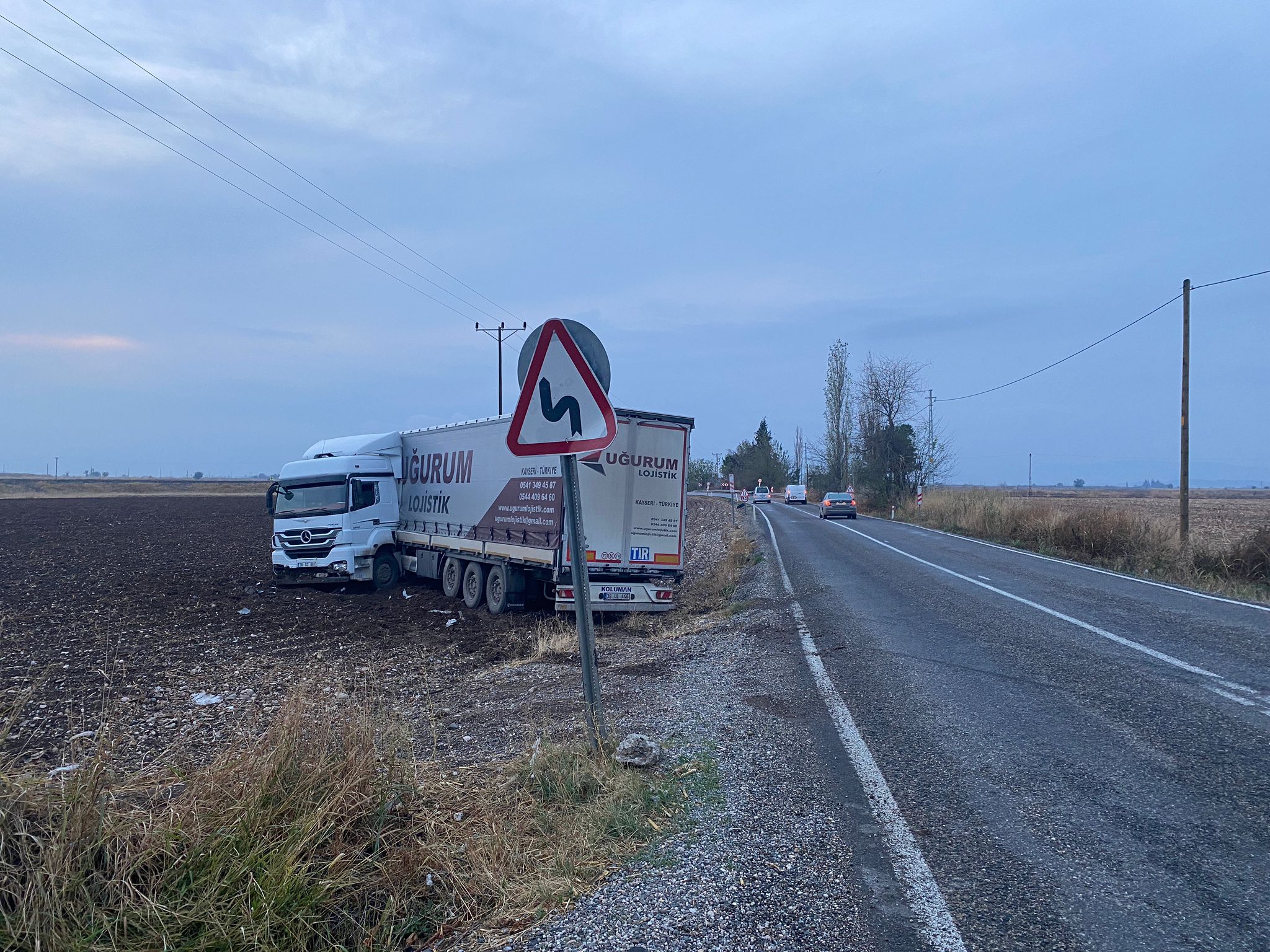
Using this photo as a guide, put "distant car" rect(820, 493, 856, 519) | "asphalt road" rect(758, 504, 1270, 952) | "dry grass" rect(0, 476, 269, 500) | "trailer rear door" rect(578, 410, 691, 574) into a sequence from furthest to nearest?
"dry grass" rect(0, 476, 269, 500)
"distant car" rect(820, 493, 856, 519)
"trailer rear door" rect(578, 410, 691, 574)
"asphalt road" rect(758, 504, 1270, 952)

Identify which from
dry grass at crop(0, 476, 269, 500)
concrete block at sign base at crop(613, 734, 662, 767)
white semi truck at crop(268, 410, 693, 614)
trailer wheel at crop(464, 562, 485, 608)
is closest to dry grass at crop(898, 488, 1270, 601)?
white semi truck at crop(268, 410, 693, 614)

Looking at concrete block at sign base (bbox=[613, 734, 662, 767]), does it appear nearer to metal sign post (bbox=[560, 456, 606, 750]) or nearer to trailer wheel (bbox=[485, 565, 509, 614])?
metal sign post (bbox=[560, 456, 606, 750])

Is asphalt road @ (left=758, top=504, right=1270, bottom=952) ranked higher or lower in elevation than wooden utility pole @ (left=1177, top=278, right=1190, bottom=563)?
lower

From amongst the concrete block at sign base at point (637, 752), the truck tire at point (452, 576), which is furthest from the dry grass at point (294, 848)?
the truck tire at point (452, 576)

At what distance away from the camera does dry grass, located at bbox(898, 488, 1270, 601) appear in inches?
607

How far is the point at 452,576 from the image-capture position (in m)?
16.9

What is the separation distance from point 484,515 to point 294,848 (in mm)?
12110

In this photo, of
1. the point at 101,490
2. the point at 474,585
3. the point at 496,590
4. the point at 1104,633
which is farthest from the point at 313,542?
the point at 101,490

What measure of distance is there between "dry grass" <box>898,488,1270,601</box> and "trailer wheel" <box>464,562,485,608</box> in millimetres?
12892

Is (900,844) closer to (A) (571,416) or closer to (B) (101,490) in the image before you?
(A) (571,416)

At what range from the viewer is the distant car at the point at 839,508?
44.2m

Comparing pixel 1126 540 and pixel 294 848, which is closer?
pixel 294 848

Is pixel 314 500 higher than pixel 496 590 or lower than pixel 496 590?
higher

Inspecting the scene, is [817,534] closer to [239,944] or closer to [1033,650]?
[1033,650]
